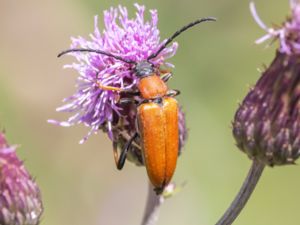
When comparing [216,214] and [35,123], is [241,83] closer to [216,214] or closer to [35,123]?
[216,214]

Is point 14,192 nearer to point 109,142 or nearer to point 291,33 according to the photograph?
point 291,33

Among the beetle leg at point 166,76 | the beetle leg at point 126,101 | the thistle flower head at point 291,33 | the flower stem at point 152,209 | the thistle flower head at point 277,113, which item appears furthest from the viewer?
the flower stem at point 152,209

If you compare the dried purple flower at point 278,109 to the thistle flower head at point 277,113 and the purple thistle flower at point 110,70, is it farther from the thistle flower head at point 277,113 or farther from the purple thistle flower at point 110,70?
the purple thistle flower at point 110,70

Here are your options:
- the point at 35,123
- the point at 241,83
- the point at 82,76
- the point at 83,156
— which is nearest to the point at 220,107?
the point at 241,83

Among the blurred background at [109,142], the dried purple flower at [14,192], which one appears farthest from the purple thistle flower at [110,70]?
the blurred background at [109,142]

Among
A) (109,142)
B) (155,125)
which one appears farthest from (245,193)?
(109,142)

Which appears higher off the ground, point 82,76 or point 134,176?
point 82,76

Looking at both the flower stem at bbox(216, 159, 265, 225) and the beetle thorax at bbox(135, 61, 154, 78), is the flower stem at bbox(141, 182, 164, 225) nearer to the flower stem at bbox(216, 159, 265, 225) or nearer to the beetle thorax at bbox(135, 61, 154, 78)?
the flower stem at bbox(216, 159, 265, 225)
